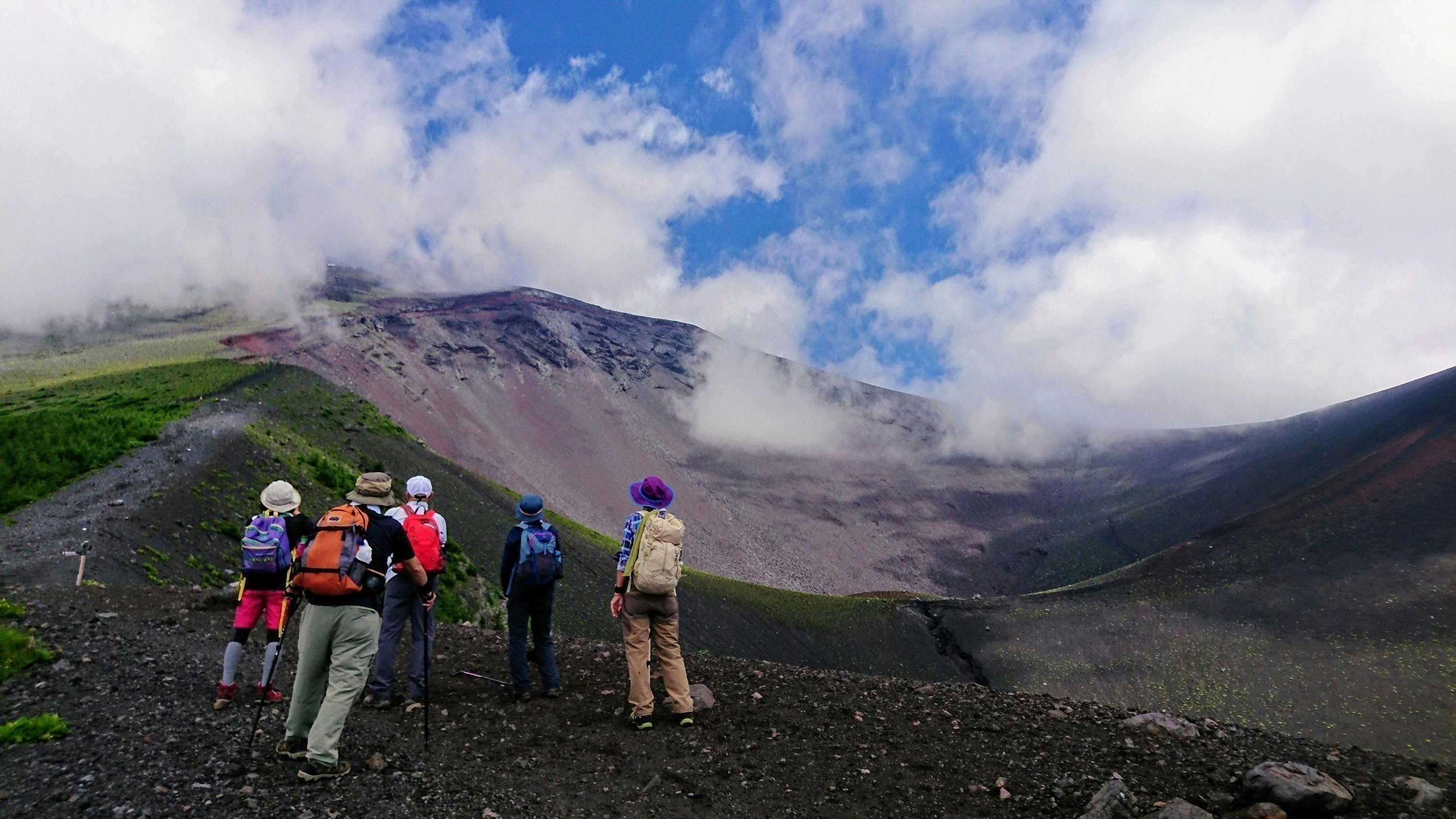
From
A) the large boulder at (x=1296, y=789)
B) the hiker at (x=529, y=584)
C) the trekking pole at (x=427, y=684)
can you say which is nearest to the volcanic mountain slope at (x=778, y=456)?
the large boulder at (x=1296, y=789)

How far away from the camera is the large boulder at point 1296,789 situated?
5.40m

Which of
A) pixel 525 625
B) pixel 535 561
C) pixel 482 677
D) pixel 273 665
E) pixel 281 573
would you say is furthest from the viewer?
pixel 482 677

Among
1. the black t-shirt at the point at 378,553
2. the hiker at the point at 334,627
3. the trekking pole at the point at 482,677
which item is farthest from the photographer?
the trekking pole at the point at 482,677

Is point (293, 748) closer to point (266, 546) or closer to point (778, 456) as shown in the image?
point (266, 546)

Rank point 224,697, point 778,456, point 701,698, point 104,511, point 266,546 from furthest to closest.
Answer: point 778,456, point 104,511, point 701,698, point 266,546, point 224,697

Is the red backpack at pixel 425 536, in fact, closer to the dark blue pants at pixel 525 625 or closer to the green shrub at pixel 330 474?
the dark blue pants at pixel 525 625

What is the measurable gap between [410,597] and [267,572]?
152 centimetres

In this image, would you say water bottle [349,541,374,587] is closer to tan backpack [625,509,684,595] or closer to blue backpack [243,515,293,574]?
blue backpack [243,515,293,574]

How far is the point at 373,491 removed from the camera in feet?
22.3

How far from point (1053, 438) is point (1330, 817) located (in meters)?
181

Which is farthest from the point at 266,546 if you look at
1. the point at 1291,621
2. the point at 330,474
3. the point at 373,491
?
the point at 1291,621

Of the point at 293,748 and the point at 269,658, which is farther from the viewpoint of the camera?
the point at 269,658

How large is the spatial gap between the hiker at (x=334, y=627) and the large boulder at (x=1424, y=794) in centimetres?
798

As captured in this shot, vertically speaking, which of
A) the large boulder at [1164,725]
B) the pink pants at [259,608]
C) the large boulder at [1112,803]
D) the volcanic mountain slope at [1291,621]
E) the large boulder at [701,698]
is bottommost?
the volcanic mountain slope at [1291,621]
